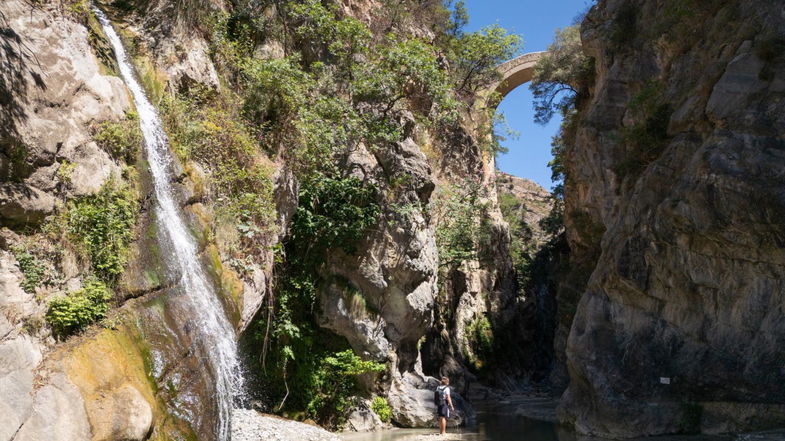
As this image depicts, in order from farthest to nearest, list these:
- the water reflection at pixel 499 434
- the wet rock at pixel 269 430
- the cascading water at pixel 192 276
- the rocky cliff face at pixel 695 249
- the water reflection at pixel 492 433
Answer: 1. the water reflection at pixel 492 433
2. the water reflection at pixel 499 434
3. the rocky cliff face at pixel 695 249
4. the wet rock at pixel 269 430
5. the cascading water at pixel 192 276

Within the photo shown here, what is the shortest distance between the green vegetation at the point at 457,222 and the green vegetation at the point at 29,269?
706 inches

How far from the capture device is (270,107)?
14930 millimetres

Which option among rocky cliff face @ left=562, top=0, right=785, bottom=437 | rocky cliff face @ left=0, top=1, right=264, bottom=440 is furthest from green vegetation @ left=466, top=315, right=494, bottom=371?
rocky cliff face @ left=0, top=1, right=264, bottom=440

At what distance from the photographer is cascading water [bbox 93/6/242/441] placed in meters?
9.06

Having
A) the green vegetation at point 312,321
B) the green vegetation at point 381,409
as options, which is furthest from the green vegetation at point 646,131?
the green vegetation at point 381,409

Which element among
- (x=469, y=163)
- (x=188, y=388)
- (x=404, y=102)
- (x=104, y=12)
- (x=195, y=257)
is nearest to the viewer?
(x=188, y=388)

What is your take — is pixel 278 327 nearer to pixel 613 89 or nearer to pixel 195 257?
pixel 195 257

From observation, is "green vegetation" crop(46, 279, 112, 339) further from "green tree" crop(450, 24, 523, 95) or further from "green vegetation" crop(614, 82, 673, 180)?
"green tree" crop(450, 24, 523, 95)

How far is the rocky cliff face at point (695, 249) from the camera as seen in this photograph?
37.2 ft

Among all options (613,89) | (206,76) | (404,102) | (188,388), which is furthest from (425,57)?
(188,388)

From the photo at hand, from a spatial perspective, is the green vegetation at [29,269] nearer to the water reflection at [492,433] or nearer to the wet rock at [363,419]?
the water reflection at [492,433]

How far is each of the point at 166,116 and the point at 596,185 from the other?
13.6 m

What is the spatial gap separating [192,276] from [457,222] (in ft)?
54.7

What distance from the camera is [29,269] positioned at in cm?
734
